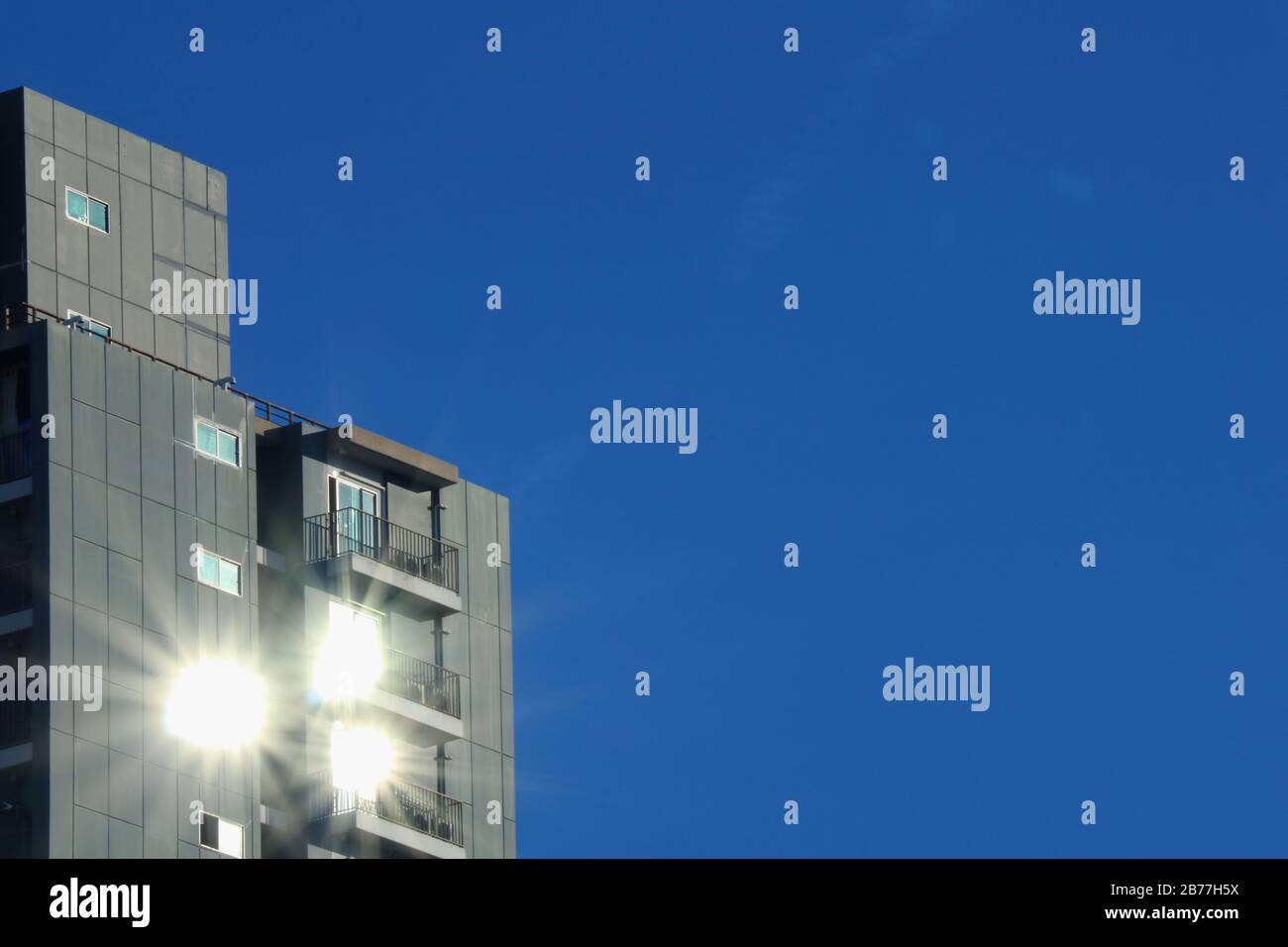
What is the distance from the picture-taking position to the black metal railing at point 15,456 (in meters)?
74.8

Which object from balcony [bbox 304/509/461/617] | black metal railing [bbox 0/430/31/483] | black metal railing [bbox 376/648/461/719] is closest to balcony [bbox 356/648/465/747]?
black metal railing [bbox 376/648/461/719]

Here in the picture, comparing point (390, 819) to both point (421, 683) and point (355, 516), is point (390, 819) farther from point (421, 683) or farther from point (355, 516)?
point (355, 516)

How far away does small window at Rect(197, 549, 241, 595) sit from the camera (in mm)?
78000

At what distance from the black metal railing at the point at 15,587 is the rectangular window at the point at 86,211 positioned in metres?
12.4

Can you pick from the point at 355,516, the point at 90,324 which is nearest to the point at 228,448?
the point at 355,516

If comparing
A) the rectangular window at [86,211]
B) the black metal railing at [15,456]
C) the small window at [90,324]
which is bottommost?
the black metal railing at [15,456]

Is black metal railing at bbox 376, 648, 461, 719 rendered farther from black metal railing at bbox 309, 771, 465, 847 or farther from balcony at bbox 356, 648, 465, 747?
black metal railing at bbox 309, 771, 465, 847

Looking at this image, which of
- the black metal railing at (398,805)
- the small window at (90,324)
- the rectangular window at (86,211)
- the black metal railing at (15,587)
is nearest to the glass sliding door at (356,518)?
the black metal railing at (398,805)

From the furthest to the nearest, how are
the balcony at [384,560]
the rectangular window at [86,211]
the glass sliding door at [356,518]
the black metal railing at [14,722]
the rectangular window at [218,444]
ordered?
the glass sliding door at [356,518]
the rectangular window at [86,211]
the balcony at [384,560]
the rectangular window at [218,444]
the black metal railing at [14,722]

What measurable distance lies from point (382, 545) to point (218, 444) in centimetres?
572

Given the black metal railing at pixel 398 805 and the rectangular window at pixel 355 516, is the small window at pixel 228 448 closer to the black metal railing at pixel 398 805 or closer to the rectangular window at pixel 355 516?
the rectangular window at pixel 355 516

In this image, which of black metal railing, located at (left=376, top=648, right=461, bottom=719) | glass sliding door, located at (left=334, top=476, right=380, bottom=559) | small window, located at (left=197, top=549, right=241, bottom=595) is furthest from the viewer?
black metal railing, located at (left=376, top=648, right=461, bottom=719)

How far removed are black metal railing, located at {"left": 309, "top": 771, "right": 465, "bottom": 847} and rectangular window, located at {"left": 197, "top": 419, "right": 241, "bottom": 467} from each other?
8727 mm
